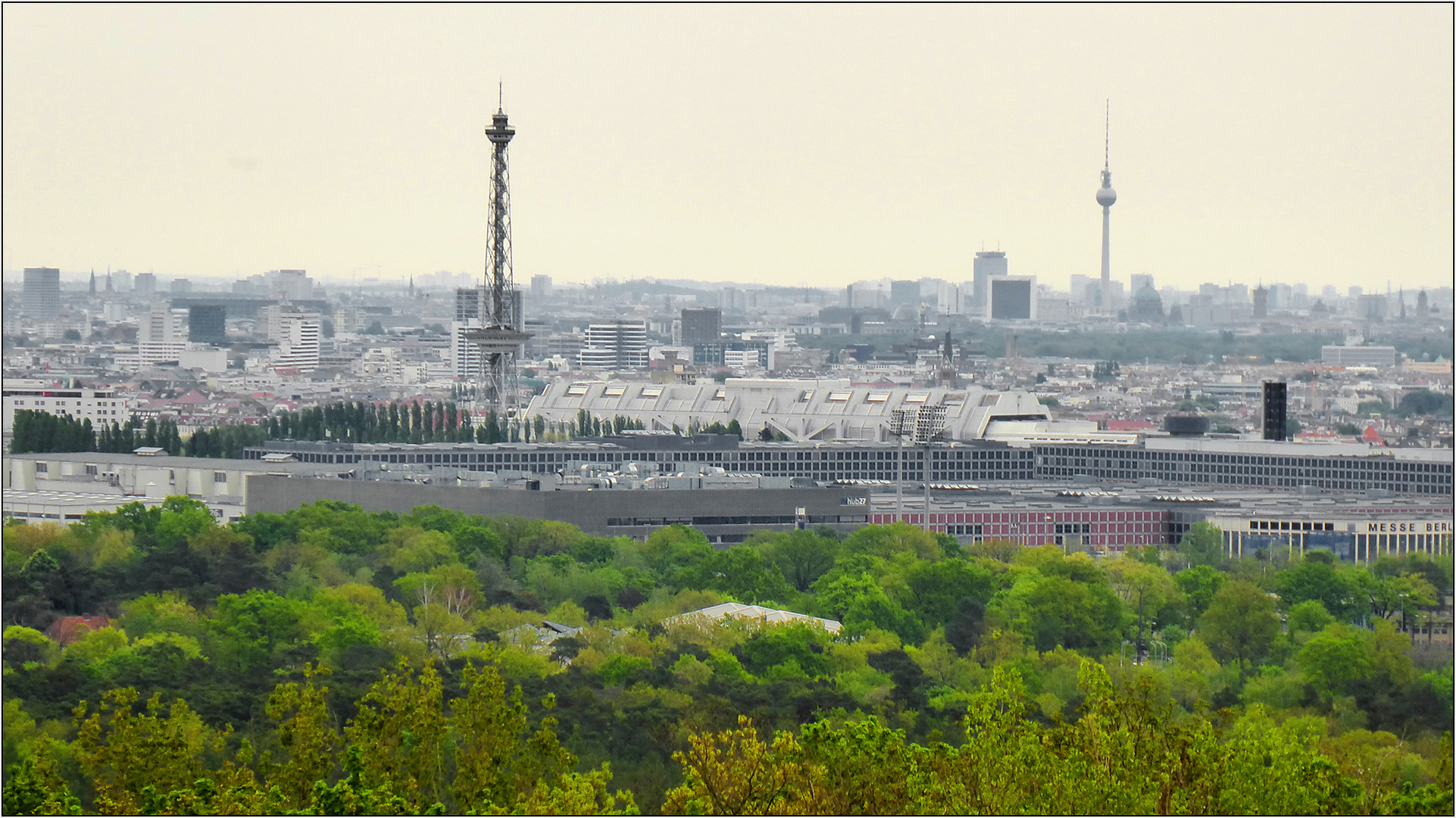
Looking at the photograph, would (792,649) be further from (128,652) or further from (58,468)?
(58,468)

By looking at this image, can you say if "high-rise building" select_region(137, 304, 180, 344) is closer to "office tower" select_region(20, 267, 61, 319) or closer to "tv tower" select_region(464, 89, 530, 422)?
"office tower" select_region(20, 267, 61, 319)

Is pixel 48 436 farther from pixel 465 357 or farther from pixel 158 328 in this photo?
pixel 158 328

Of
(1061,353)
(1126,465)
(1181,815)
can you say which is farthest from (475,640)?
(1061,353)

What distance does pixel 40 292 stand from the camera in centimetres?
18938

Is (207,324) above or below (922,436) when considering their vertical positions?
above

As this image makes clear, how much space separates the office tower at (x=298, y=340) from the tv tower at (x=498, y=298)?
83411mm

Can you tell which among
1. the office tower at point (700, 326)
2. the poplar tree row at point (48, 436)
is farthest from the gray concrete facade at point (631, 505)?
the office tower at point (700, 326)

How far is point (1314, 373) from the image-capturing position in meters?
154

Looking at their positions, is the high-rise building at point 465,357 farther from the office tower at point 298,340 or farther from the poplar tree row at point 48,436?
the poplar tree row at point 48,436

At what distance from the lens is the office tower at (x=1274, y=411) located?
271 feet

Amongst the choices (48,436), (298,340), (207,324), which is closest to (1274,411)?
(48,436)

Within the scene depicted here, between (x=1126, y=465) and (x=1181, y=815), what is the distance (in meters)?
60.3

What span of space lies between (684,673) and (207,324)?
154996 millimetres

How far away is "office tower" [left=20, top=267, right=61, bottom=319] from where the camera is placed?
7392 inches
